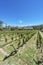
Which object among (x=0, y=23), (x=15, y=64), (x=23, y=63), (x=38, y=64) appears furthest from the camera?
(x=0, y=23)

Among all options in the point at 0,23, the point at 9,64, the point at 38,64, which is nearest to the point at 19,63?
the point at 9,64

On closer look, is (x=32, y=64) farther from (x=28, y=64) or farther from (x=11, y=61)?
(x=11, y=61)

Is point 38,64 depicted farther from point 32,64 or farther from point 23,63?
point 23,63

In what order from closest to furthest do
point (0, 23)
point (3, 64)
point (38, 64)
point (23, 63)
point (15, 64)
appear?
1. point (3, 64)
2. point (15, 64)
3. point (23, 63)
4. point (38, 64)
5. point (0, 23)

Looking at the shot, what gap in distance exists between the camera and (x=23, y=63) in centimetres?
682

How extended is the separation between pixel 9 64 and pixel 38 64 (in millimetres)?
2377

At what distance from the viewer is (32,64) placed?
7219mm

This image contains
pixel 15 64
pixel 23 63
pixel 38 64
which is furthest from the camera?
pixel 38 64

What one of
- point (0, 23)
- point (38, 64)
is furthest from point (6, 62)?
point (0, 23)

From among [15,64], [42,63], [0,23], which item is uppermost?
[0,23]

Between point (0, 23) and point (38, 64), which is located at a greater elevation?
point (0, 23)

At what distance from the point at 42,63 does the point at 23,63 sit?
68.4 inches

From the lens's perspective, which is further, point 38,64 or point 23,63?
point 38,64

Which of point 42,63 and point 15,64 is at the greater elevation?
point 15,64
